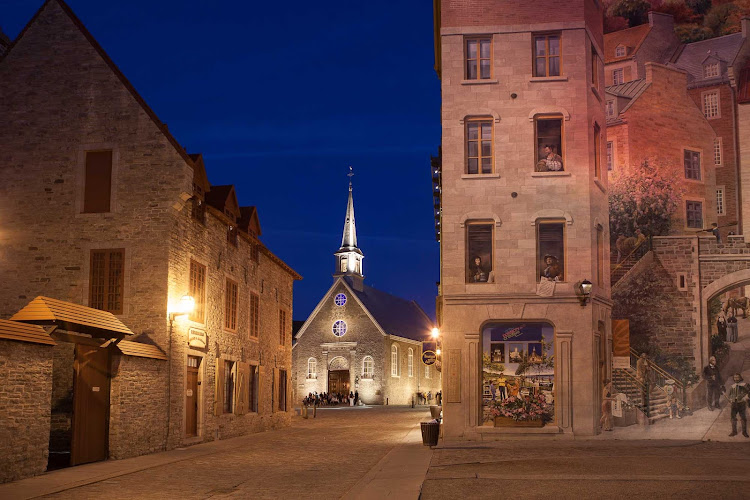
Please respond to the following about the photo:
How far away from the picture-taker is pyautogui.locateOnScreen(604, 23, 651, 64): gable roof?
38.9 meters

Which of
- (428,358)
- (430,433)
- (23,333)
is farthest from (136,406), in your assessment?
(428,358)

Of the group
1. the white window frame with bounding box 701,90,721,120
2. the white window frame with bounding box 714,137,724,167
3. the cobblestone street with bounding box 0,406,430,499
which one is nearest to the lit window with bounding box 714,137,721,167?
the white window frame with bounding box 714,137,724,167

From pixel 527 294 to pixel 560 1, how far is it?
8.98 m

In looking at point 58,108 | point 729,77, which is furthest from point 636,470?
point 729,77

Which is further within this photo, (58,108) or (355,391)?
(355,391)

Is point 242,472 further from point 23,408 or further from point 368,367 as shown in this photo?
point 368,367

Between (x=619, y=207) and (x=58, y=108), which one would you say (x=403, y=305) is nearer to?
(x=619, y=207)

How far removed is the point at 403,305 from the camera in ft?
272

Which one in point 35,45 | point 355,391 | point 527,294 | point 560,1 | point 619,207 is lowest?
point 355,391

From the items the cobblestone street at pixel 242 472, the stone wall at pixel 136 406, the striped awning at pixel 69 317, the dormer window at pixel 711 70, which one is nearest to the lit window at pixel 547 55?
the cobblestone street at pixel 242 472

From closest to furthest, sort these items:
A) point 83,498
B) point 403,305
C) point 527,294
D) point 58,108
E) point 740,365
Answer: point 83,498
point 58,108
point 527,294
point 740,365
point 403,305


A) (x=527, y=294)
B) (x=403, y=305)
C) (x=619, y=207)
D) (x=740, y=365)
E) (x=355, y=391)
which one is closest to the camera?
(x=527, y=294)

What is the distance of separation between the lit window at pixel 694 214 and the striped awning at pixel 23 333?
2795 centimetres

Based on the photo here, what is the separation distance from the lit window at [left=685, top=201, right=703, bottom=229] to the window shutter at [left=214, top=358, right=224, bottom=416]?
20.9 meters
